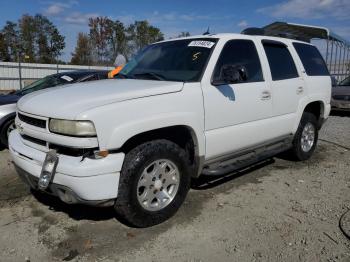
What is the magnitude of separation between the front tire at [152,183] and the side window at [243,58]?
44.1 inches

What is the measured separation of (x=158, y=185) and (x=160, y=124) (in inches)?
24.8

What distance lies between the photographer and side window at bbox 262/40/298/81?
496 cm

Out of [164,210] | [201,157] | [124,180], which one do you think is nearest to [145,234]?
[164,210]

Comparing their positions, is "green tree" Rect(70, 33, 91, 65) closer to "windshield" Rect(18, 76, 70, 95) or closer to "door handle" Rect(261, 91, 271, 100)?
"windshield" Rect(18, 76, 70, 95)

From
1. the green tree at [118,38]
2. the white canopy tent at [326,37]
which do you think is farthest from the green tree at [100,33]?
the white canopy tent at [326,37]

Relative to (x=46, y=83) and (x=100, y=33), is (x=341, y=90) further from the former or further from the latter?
(x=100, y=33)

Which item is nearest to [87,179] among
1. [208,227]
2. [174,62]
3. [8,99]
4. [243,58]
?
[208,227]

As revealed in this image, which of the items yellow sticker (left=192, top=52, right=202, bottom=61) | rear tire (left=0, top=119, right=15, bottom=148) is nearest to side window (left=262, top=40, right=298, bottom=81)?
yellow sticker (left=192, top=52, right=202, bottom=61)

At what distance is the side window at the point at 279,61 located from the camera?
16.3ft

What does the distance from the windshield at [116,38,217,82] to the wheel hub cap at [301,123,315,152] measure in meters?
2.52

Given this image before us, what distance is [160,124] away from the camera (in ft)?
11.4

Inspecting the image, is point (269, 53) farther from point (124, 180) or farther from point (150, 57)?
point (124, 180)

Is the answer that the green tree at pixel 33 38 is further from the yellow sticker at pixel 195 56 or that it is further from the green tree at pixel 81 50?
the yellow sticker at pixel 195 56

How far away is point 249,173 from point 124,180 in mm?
2634
